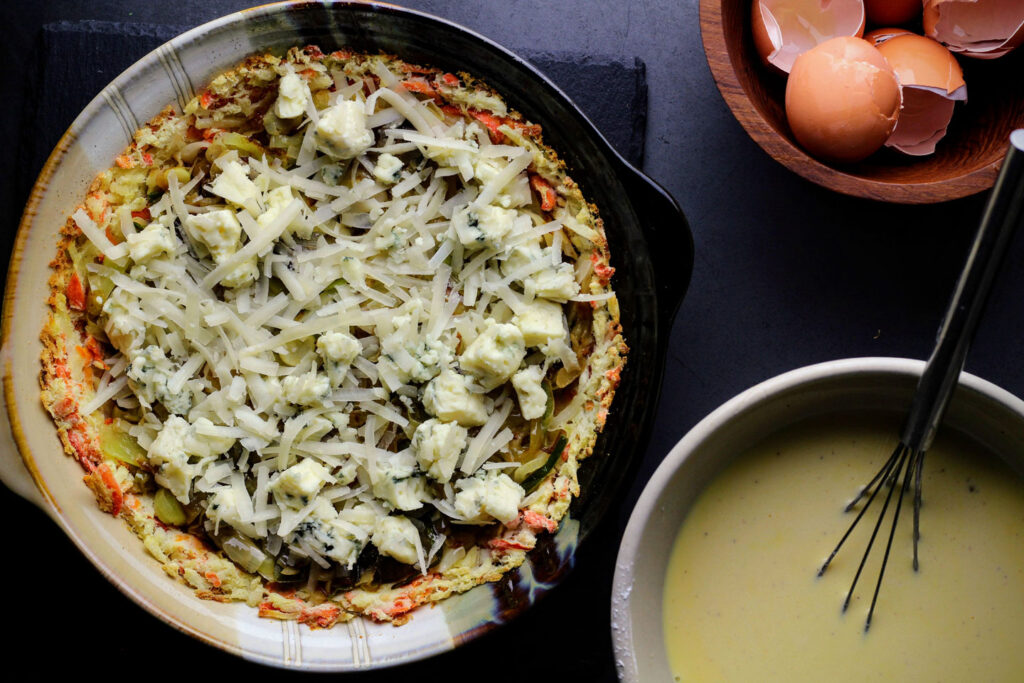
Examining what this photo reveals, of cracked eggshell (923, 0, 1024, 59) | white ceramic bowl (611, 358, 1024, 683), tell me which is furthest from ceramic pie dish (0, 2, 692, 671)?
cracked eggshell (923, 0, 1024, 59)

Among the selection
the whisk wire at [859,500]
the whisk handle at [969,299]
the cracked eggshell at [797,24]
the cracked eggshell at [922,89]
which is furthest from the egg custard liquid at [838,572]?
the cracked eggshell at [797,24]

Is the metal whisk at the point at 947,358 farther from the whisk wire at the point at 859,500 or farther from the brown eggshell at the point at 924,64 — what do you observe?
the brown eggshell at the point at 924,64

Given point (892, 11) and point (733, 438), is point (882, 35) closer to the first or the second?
point (892, 11)

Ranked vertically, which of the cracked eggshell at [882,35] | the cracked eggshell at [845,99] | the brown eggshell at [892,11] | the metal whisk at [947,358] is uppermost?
the brown eggshell at [892,11]

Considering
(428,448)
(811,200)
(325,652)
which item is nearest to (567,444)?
(428,448)

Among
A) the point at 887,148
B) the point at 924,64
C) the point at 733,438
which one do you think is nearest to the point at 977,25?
the point at 924,64

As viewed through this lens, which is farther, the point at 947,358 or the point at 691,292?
the point at 691,292
